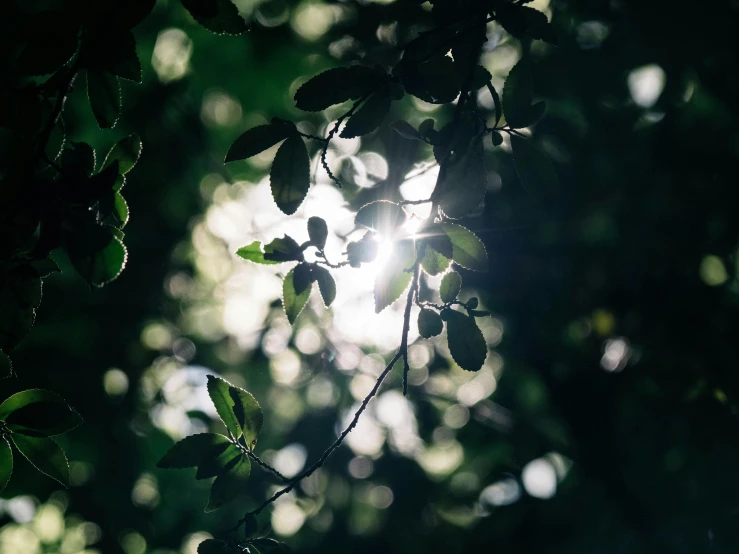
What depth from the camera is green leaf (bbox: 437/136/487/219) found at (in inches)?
35.6

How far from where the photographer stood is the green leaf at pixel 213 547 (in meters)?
0.98

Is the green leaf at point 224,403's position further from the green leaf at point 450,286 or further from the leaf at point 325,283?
the green leaf at point 450,286

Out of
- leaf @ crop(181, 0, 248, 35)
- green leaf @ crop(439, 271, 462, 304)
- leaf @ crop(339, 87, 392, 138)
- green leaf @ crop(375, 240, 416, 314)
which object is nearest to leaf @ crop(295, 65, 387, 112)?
leaf @ crop(339, 87, 392, 138)

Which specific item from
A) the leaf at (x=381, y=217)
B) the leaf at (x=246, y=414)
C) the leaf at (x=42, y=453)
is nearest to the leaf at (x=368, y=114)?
the leaf at (x=381, y=217)

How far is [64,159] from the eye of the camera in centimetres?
87

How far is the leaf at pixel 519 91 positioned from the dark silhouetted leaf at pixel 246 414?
749mm

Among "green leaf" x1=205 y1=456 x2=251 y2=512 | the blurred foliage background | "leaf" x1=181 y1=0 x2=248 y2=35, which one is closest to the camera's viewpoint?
"leaf" x1=181 y1=0 x2=248 y2=35

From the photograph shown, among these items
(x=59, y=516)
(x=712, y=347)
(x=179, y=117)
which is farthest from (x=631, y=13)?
(x=59, y=516)

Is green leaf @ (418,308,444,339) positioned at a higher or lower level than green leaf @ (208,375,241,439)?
higher

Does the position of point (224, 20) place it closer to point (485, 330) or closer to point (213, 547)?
point (213, 547)

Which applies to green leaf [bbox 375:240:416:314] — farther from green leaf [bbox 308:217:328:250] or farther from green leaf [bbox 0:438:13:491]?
green leaf [bbox 0:438:13:491]

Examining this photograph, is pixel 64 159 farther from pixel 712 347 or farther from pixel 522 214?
pixel 712 347

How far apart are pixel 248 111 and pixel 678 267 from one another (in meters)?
4.45

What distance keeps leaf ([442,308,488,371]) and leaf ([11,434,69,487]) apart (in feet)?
2.50
